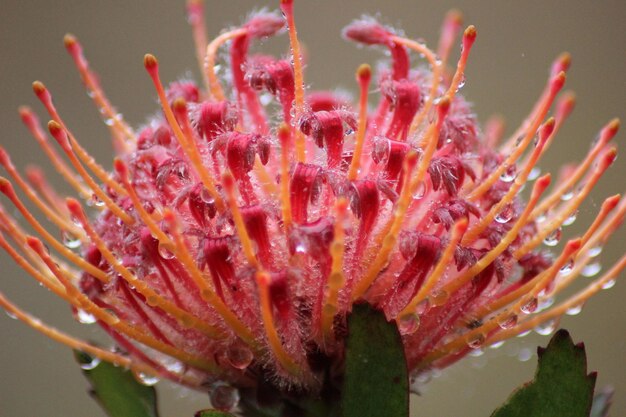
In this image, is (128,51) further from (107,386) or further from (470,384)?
(107,386)

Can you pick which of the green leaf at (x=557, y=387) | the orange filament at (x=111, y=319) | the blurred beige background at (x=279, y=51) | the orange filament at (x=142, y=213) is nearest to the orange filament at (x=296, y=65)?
the orange filament at (x=142, y=213)

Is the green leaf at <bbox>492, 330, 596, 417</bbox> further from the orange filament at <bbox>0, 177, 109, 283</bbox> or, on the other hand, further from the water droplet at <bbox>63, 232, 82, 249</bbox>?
the water droplet at <bbox>63, 232, 82, 249</bbox>

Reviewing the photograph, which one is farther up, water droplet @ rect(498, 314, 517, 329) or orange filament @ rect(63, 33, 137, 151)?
orange filament @ rect(63, 33, 137, 151)

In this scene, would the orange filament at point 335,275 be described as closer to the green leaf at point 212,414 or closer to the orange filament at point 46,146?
the green leaf at point 212,414

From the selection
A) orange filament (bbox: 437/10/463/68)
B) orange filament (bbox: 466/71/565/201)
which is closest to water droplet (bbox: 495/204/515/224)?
orange filament (bbox: 466/71/565/201)

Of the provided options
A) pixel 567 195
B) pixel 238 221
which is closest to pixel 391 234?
pixel 238 221

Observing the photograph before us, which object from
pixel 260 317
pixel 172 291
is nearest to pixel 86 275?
pixel 172 291
